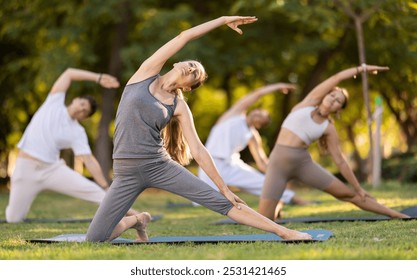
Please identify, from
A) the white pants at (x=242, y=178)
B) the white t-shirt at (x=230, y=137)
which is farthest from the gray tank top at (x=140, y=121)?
the white t-shirt at (x=230, y=137)

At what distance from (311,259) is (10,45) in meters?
17.9

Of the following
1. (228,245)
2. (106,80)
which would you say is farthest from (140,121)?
(106,80)

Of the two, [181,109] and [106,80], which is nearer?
[181,109]

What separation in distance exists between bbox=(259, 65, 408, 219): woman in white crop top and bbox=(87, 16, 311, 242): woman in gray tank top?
252 cm

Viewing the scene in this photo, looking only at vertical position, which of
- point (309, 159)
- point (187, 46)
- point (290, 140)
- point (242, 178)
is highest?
point (187, 46)

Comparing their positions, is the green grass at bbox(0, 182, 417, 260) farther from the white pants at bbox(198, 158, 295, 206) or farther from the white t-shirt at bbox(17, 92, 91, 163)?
the white t-shirt at bbox(17, 92, 91, 163)

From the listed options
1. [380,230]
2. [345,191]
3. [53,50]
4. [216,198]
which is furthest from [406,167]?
[216,198]

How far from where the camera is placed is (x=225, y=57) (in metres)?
19.5

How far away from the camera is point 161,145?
690 cm

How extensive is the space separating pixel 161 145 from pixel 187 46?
442 inches

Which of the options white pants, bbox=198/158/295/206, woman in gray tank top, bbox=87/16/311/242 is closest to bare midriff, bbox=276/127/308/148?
woman in gray tank top, bbox=87/16/311/242

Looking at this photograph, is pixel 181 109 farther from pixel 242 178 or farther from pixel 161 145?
pixel 242 178

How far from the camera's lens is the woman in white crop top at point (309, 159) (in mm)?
9188
